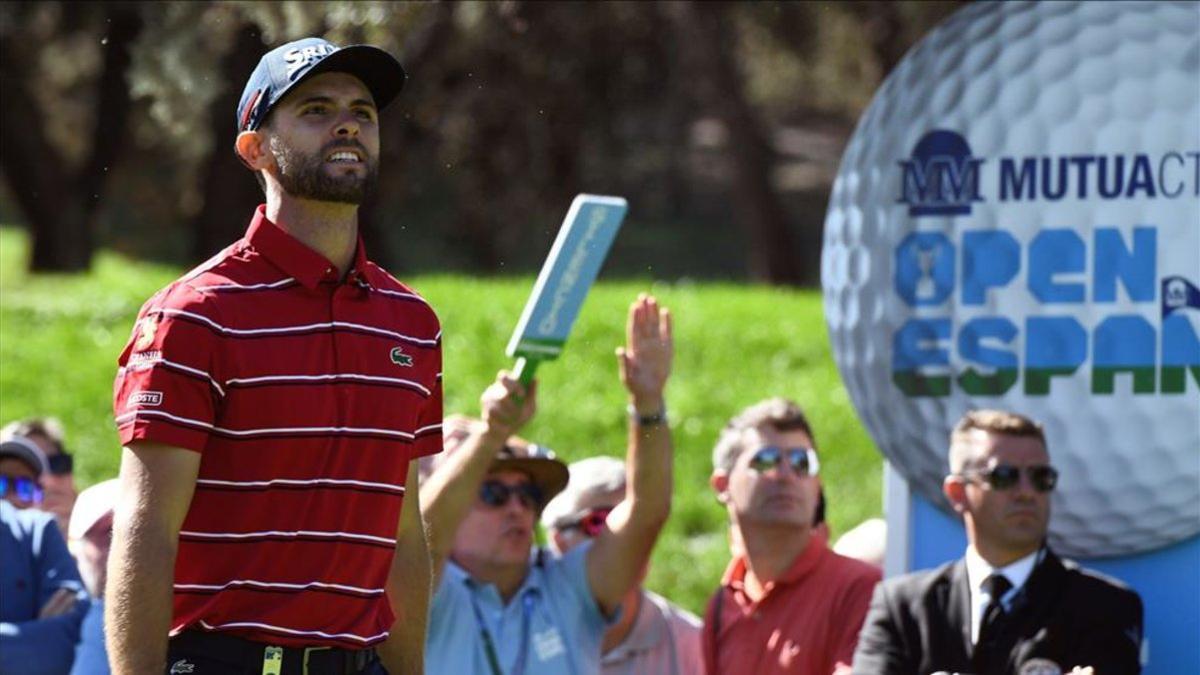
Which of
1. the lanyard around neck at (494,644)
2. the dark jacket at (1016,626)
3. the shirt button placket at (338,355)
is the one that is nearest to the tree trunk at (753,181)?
the lanyard around neck at (494,644)

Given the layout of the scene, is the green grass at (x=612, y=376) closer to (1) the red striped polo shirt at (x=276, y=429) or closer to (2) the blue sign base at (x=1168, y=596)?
(2) the blue sign base at (x=1168, y=596)

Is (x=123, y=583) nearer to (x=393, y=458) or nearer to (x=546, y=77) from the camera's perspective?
(x=393, y=458)

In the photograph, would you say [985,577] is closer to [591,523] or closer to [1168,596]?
[1168,596]

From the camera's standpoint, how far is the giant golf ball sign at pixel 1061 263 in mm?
5691

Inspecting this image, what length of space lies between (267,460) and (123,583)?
330mm

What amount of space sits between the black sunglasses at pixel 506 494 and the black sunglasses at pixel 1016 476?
1523 mm

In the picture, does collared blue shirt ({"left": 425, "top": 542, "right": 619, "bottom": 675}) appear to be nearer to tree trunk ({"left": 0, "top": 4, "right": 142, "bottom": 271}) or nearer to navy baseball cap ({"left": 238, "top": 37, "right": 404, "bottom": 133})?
navy baseball cap ({"left": 238, "top": 37, "right": 404, "bottom": 133})

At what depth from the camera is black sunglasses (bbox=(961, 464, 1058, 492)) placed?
5.71 metres

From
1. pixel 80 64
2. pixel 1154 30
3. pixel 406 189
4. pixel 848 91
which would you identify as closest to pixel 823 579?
pixel 1154 30

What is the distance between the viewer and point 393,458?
158 inches

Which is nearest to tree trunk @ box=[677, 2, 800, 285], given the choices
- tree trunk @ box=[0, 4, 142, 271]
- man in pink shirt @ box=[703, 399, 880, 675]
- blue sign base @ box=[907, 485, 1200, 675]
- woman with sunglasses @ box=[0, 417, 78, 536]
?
tree trunk @ box=[0, 4, 142, 271]

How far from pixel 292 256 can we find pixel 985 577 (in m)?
2.46

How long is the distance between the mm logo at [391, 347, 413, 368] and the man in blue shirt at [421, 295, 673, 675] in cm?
211

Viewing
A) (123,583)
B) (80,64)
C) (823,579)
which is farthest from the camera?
(80,64)
